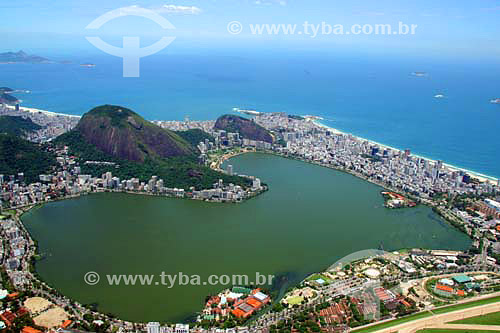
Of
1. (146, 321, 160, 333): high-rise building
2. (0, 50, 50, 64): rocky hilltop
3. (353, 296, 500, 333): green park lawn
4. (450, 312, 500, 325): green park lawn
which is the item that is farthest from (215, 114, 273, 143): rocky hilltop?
(0, 50, 50, 64): rocky hilltop

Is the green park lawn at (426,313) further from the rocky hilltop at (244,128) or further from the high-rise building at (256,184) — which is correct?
the rocky hilltop at (244,128)

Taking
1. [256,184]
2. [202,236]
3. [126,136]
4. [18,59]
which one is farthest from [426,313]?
[18,59]

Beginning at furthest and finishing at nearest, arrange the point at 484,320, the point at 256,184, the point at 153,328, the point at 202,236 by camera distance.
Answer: the point at 256,184 → the point at 202,236 → the point at 484,320 → the point at 153,328

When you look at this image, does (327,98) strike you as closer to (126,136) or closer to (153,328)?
(126,136)

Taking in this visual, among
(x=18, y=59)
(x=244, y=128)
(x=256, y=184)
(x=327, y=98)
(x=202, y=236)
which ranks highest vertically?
(x=18, y=59)

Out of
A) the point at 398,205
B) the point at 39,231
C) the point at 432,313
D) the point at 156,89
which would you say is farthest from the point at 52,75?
the point at 432,313

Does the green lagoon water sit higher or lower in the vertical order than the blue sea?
lower

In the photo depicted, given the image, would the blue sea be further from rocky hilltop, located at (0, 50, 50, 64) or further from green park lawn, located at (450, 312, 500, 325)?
green park lawn, located at (450, 312, 500, 325)
